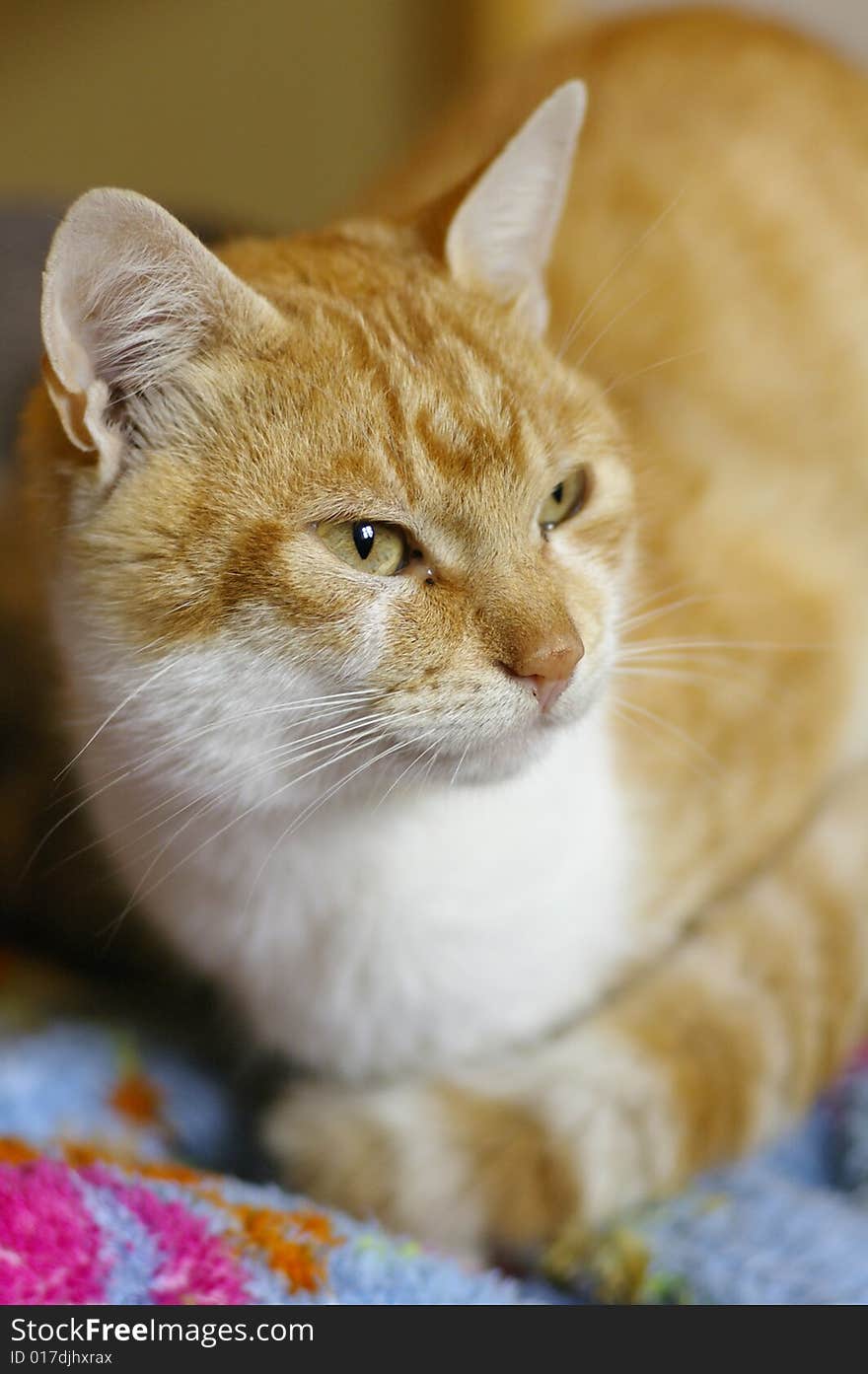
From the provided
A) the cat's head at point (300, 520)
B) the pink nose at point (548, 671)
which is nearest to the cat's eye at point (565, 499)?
the cat's head at point (300, 520)

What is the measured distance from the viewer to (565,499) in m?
1.20

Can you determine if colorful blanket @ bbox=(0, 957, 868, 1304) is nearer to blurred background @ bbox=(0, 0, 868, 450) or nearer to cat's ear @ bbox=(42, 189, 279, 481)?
cat's ear @ bbox=(42, 189, 279, 481)

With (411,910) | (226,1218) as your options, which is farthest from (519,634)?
(226,1218)

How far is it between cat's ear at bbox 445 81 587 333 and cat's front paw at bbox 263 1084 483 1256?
82cm

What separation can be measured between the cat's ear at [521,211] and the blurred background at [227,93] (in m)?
2.42

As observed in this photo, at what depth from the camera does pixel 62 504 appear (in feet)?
3.72

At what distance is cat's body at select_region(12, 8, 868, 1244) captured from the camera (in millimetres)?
1054

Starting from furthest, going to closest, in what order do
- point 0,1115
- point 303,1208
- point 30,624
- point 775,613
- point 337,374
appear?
1. point 30,624
2. point 775,613
3. point 0,1115
4. point 303,1208
5. point 337,374

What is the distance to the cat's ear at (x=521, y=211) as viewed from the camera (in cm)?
119

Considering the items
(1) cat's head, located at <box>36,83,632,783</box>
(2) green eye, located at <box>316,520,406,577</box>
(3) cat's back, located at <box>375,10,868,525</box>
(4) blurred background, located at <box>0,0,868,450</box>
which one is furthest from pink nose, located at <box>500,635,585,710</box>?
(4) blurred background, located at <box>0,0,868,450</box>

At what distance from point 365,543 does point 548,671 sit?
0.18 meters

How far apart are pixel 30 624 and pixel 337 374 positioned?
0.86 metres
